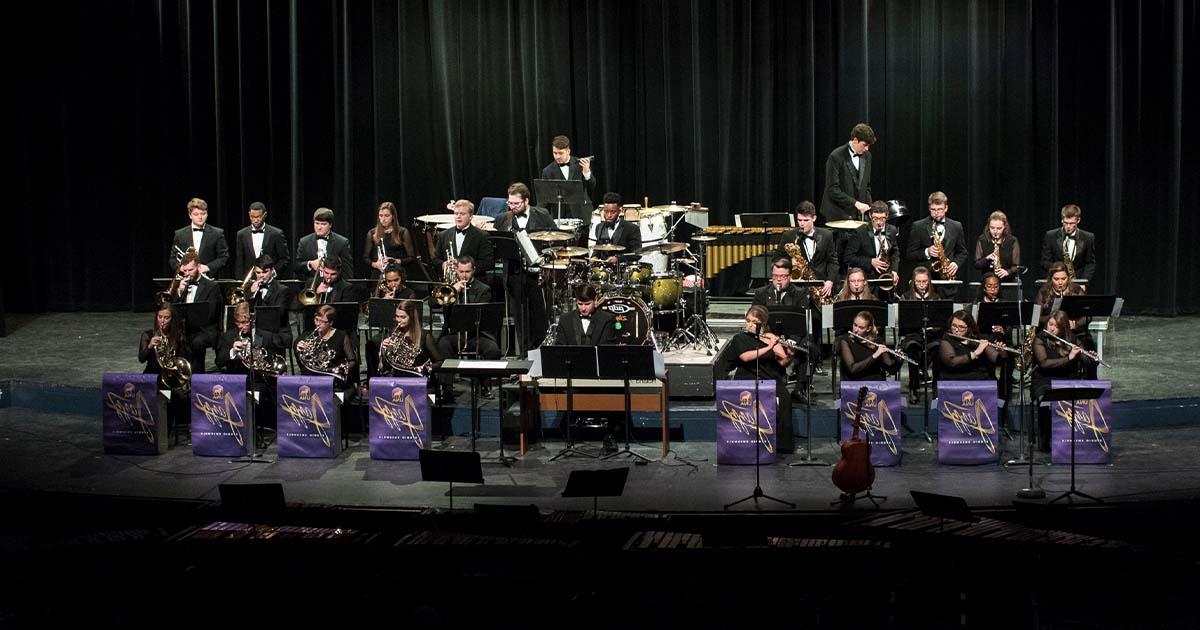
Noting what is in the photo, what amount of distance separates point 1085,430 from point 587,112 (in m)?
7.75

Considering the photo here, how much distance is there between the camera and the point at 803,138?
1636 cm

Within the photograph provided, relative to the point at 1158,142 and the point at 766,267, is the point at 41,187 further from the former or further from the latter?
the point at 1158,142

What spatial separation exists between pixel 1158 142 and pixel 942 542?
9.95m

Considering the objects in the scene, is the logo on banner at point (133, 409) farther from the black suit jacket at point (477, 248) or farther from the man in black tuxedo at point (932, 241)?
the man in black tuxedo at point (932, 241)

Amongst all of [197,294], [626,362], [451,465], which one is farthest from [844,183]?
[451,465]

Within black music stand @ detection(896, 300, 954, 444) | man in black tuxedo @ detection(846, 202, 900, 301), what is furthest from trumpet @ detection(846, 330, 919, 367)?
man in black tuxedo @ detection(846, 202, 900, 301)

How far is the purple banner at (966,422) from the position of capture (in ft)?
35.7

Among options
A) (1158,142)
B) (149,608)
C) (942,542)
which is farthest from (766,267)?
(149,608)

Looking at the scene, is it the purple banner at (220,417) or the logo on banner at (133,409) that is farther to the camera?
the logo on banner at (133,409)

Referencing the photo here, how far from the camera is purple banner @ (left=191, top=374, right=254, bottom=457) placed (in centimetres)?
1138

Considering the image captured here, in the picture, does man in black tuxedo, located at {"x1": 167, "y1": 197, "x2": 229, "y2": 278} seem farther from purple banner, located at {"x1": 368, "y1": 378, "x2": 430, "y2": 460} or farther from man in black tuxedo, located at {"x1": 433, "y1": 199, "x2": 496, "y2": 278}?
purple banner, located at {"x1": 368, "y1": 378, "x2": 430, "y2": 460}

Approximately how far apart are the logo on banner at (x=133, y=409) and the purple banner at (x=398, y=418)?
187cm

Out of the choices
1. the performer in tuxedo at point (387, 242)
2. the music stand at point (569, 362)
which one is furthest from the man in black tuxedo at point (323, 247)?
the music stand at point (569, 362)

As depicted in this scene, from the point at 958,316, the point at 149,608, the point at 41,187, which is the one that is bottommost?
the point at 149,608
